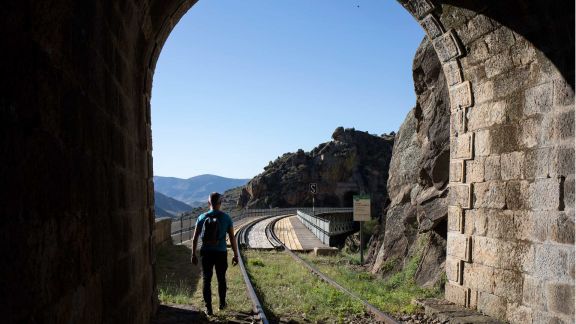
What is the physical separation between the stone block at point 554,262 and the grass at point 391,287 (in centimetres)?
245

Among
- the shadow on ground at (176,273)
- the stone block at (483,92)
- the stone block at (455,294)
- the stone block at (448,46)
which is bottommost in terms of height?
the shadow on ground at (176,273)

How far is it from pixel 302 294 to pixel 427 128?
5.32 meters

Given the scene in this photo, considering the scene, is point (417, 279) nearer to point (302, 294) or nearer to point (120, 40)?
point (302, 294)

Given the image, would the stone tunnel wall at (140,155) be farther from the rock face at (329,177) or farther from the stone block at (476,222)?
the rock face at (329,177)

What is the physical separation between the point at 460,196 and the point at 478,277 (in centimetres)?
127

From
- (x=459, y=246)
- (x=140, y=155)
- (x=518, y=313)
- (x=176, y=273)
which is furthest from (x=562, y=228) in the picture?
(x=176, y=273)

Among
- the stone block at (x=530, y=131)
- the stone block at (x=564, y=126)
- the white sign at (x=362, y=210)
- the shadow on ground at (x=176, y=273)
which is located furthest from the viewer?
the white sign at (x=362, y=210)

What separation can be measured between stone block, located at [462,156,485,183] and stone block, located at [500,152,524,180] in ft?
1.40

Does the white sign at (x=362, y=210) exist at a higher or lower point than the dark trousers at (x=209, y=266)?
higher

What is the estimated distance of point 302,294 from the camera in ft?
31.6

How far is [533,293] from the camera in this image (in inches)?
247

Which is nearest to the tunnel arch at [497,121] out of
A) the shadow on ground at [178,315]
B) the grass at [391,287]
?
the grass at [391,287]

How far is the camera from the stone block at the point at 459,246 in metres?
7.59

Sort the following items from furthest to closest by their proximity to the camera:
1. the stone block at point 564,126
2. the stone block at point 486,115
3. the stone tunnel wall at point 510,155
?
the stone block at point 486,115 < the stone tunnel wall at point 510,155 < the stone block at point 564,126
